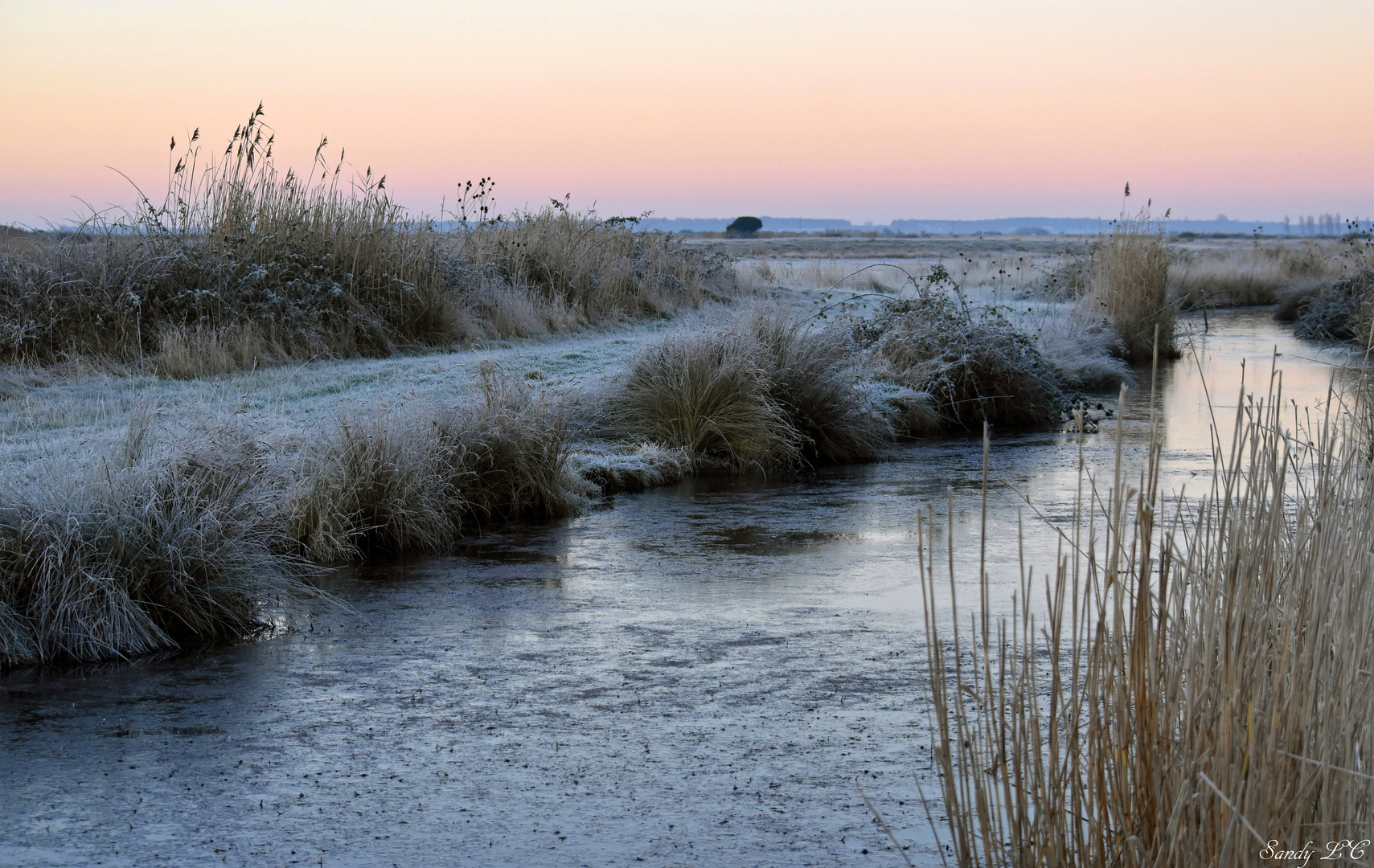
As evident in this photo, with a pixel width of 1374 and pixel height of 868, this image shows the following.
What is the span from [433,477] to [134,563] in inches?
94.9

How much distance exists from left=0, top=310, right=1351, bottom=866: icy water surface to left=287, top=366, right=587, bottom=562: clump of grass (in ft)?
1.29

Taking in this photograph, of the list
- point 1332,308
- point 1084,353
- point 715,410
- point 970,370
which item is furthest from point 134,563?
point 1332,308

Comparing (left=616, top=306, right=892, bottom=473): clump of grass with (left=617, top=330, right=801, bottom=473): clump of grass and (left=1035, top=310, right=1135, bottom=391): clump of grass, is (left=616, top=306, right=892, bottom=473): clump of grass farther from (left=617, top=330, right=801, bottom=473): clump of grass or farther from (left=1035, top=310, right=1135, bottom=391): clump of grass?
(left=1035, top=310, right=1135, bottom=391): clump of grass

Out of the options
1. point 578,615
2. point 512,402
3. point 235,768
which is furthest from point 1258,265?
point 235,768

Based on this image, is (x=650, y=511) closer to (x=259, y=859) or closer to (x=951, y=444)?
(x=951, y=444)


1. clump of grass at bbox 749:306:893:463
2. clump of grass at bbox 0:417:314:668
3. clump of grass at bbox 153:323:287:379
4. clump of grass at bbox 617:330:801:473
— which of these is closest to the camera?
clump of grass at bbox 0:417:314:668

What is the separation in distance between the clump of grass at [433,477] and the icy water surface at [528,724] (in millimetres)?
393

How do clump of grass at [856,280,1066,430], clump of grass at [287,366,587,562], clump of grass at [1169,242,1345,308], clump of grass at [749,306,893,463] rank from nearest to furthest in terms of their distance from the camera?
clump of grass at [287,366,587,562] < clump of grass at [749,306,893,463] < clump of grass at [856,280,1066,430] < clump of grass at [1169,242,1345,308]

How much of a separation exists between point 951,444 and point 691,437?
9.52ft

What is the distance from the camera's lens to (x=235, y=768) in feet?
13.8

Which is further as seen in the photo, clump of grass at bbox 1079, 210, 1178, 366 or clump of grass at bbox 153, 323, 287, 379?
clump of grass at bbox 1079, 210, 1178, 366

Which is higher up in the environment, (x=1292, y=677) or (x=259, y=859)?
(x=1292, y=677)

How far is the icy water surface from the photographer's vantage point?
12.2 feet

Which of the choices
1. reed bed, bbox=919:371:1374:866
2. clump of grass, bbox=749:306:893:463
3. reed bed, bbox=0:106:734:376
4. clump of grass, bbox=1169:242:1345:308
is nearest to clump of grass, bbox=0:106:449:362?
reed bed, bbox=0:106:734:376
